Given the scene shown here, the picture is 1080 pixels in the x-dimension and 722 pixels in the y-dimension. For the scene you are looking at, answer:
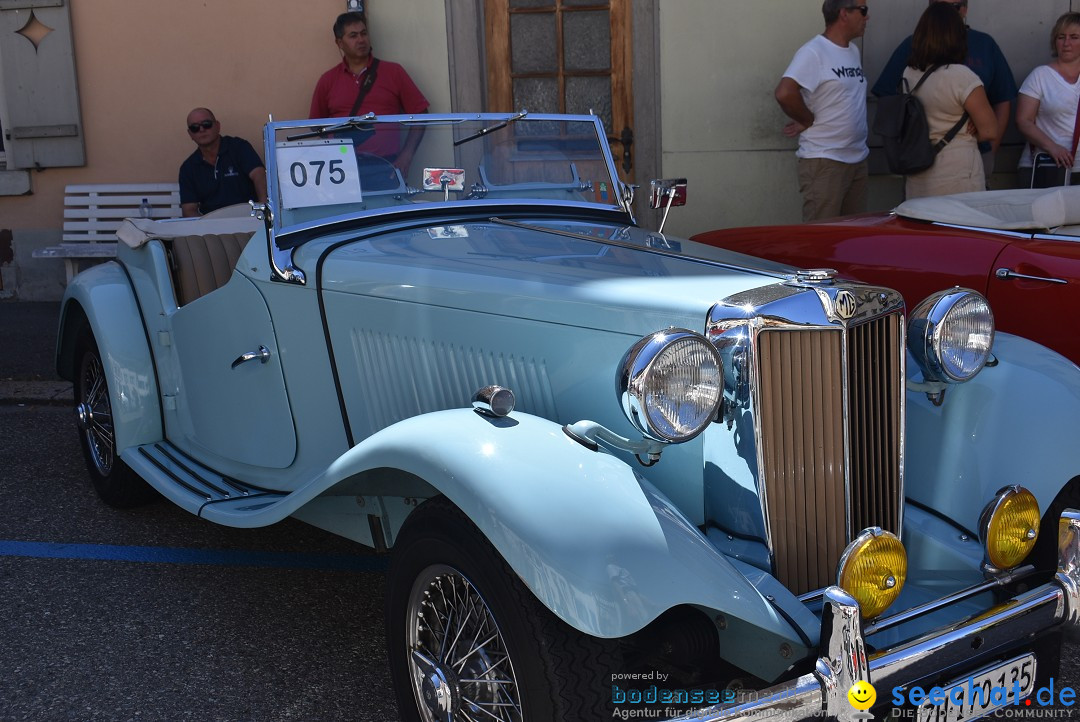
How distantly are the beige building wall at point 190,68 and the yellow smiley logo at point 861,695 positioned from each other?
5.71 m

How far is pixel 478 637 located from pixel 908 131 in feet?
12.8

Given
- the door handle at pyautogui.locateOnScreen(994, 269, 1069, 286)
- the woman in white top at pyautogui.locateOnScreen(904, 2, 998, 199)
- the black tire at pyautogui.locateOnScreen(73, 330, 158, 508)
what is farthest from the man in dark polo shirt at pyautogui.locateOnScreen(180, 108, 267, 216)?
the door handle at pyautogui.locateOnScreen(994, 269, 1069, 286)

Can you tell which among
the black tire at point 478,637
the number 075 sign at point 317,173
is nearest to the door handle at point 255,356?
the number 075 sign at point 317,173

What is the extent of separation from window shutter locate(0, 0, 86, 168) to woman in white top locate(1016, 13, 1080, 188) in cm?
626

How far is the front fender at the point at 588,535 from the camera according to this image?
178 cm

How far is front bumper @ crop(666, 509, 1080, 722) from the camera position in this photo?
5.73ft

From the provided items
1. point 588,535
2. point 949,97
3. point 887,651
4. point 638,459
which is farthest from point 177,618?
point 949,97

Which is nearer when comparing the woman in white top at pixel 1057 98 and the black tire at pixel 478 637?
the black tire at pixel 478 637

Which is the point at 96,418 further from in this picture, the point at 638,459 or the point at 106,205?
the point at 106,205

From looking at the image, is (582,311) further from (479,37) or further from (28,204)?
(28,204)

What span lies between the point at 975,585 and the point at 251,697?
1.74 metres

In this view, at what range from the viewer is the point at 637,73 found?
6730 millimetres

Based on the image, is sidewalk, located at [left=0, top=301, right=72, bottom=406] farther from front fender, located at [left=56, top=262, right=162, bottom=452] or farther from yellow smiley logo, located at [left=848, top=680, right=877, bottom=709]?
yellow smiley logo, located at [left=848, top=680, right=877, bottom=709]

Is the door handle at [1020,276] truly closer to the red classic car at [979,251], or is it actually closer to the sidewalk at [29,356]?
the red classic car at [979,251]
